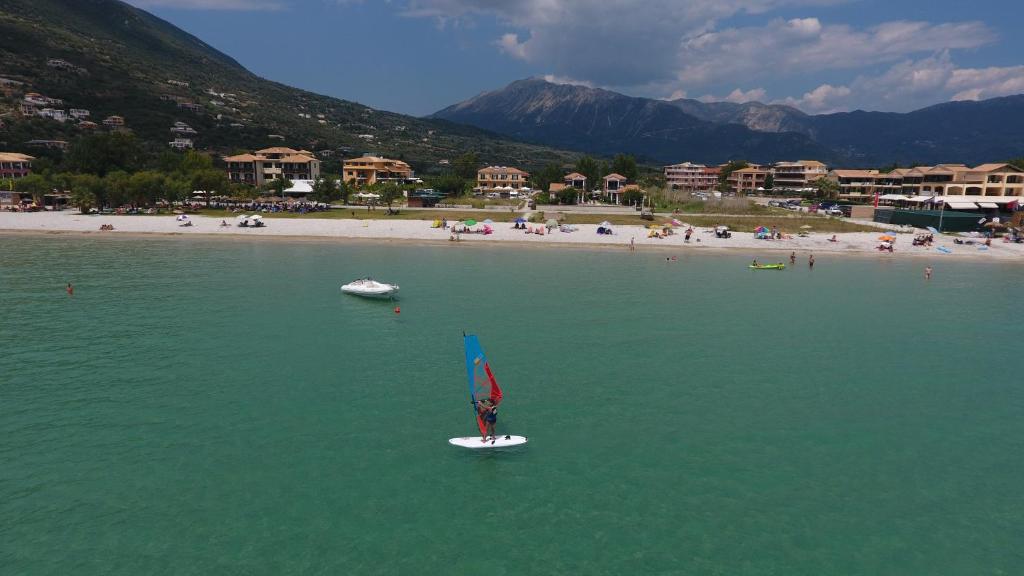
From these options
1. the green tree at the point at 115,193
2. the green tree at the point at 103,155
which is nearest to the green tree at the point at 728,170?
the green tree at the point at 115,193

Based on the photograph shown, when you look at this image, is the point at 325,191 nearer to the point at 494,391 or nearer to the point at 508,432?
the point at 508,432

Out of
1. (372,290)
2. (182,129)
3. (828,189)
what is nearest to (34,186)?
(372,290)

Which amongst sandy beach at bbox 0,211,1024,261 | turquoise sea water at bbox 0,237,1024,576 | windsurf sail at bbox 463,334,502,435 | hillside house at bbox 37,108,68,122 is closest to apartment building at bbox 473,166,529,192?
sandy beach at bbox 0,211,1024,261

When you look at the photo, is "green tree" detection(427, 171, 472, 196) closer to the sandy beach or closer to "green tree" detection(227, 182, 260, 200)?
"green tree" detection(227, 182, 260, 200)

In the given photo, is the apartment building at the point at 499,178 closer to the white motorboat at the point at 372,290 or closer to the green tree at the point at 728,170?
the green tree at the point at 728,170

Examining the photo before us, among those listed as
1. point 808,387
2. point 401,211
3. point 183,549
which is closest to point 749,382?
point 808,387

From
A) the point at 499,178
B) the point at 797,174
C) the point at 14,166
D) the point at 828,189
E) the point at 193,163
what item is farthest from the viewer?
the point at 797,174

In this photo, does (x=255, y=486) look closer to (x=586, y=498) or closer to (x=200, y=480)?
(x=200, y=480)
